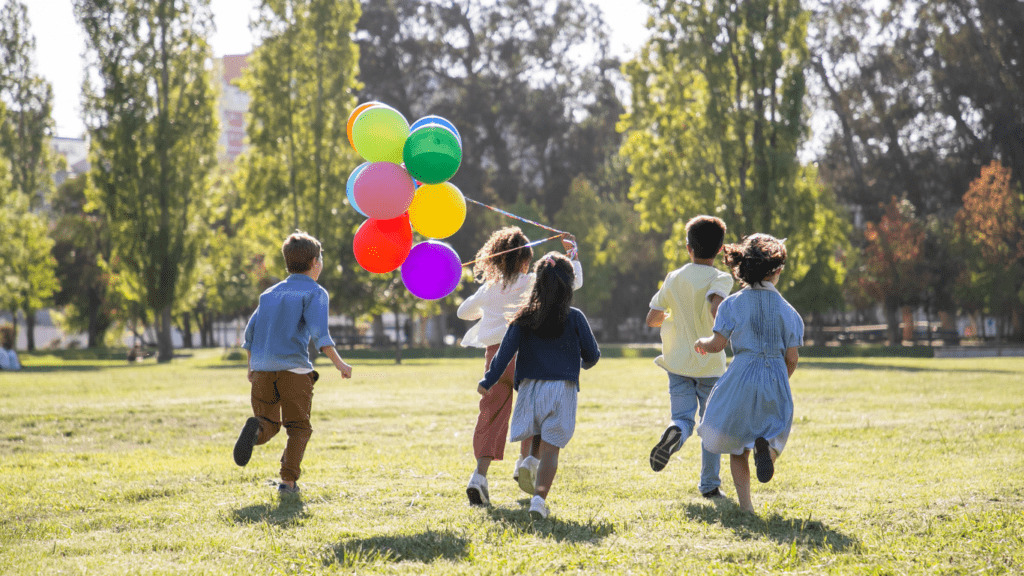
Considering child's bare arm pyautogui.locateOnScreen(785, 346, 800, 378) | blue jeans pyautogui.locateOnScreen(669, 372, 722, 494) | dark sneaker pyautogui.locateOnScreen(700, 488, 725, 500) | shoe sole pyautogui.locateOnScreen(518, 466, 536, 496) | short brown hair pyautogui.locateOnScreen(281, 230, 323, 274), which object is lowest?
dark sneaker pyautogui.locateOnScreen(700, 488, 725, 500)

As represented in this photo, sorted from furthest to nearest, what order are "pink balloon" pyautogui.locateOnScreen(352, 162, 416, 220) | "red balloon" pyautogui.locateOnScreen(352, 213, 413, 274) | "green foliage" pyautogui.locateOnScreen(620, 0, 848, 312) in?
"green foliage" pyautogui.locateOnScreen(620, 0, 848, 312) < "red balloon" pyautogui.locateOnScreen(352, 213, 413, 274) < "pink balloon" pyautogui.locateOnScreen(352, 162, 416, 220)

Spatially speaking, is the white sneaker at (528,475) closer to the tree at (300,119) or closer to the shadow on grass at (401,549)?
the shadow on grass at (401,549)

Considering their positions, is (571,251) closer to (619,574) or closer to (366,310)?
(619,574)

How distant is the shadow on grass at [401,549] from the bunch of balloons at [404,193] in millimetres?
2283

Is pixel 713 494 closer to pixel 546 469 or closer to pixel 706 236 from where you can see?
pixel 546 469

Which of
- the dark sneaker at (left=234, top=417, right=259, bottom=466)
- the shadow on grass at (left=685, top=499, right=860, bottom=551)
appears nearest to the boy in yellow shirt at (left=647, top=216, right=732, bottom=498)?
the shadow on grass at (left=685, top=499, right=860, bottom=551)

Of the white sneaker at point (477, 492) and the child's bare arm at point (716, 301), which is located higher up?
the child's bare arm at point (716, 301)

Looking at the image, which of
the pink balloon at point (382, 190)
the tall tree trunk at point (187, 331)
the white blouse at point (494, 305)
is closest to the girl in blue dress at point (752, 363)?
the white blouse at point (494, 305)

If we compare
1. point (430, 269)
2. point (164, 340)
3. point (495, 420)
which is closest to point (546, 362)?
point (495, 420)

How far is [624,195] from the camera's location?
46594 millimetres

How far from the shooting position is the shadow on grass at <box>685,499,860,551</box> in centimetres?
419

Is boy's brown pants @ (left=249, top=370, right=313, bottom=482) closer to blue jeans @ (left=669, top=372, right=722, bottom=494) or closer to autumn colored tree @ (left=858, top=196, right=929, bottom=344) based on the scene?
blue jeans @ (left=669, top=372, right=722, bottom=494)

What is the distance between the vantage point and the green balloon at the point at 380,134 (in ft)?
21.0

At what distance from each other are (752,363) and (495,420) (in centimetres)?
168
